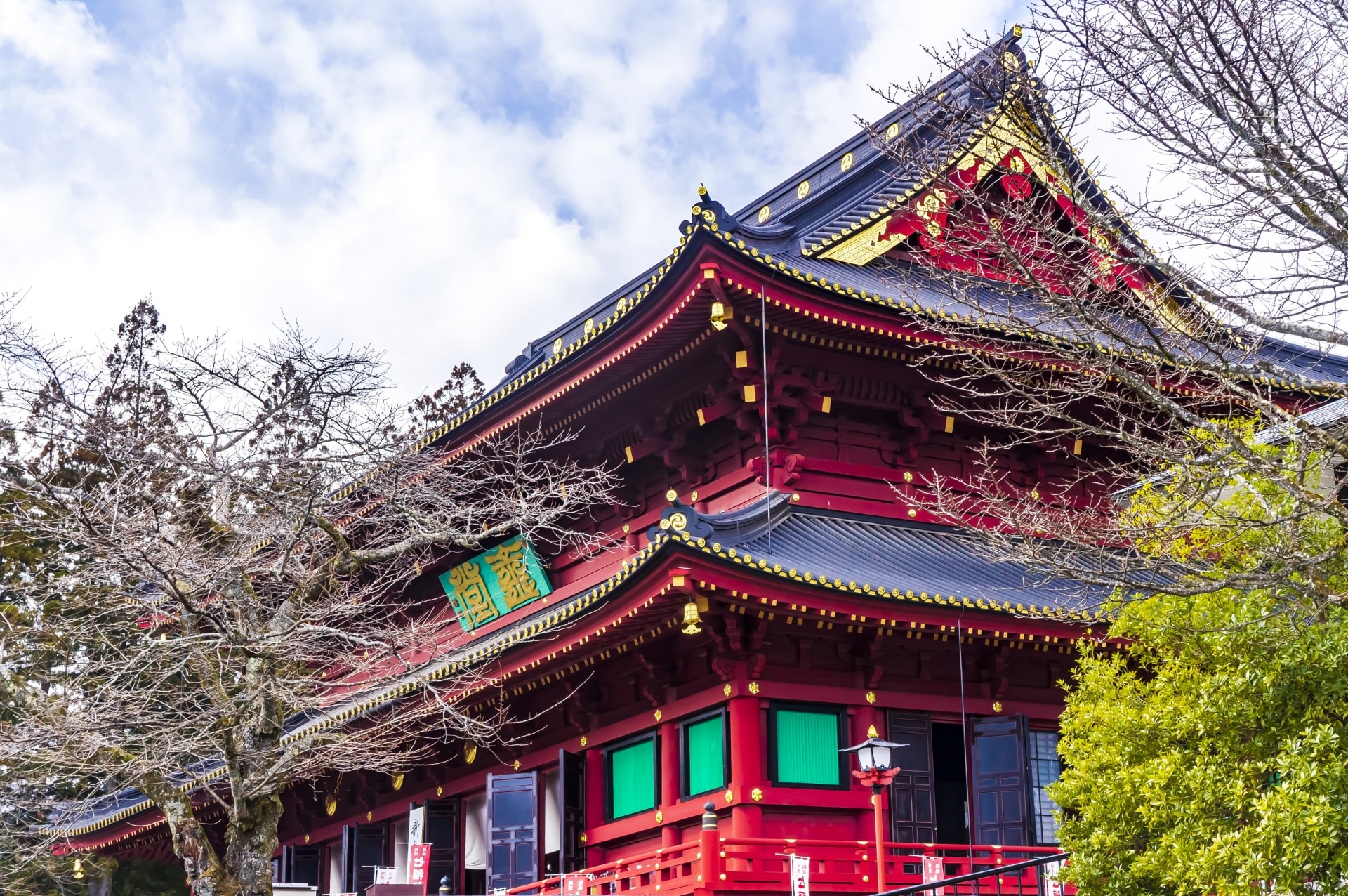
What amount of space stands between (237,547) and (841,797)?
7918 millimetres

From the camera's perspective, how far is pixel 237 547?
1670cm

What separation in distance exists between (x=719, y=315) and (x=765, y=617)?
4.05m

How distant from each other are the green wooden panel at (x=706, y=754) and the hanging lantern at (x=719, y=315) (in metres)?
5.02

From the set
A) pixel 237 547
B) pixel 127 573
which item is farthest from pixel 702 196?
pixel 127 573

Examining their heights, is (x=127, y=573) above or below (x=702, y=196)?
below

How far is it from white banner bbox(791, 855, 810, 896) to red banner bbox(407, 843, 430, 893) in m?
7.08

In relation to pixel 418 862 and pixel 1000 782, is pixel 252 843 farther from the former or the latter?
pixel 1000 782

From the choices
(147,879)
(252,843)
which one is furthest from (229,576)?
(147,879)

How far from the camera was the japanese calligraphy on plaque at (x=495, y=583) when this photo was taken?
24094mm

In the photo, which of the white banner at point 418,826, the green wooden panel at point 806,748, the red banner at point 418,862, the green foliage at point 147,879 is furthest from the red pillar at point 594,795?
the green foliage at point 147,879

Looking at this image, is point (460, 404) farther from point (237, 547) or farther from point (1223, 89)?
point (1223, 89)

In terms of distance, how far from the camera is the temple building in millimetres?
16609

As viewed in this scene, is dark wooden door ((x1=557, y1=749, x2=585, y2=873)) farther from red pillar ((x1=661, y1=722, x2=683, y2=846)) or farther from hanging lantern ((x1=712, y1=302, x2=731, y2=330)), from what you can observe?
hanging lantern ((x1=712, y1=302, x2=731, y2=330))

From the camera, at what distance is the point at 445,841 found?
73.5 ft
